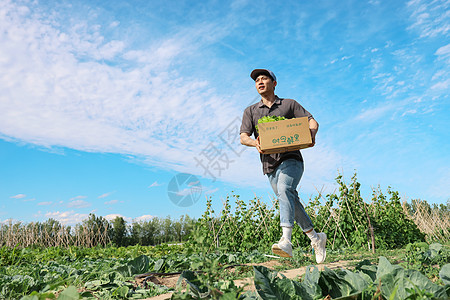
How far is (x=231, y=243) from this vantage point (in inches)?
296

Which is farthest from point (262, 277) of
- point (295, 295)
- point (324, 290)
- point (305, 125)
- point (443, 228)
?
point (443, 228)

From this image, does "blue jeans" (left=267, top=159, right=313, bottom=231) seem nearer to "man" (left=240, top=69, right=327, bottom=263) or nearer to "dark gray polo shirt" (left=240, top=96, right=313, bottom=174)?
"man" (left=240, top=69, right=327, bottom=263)

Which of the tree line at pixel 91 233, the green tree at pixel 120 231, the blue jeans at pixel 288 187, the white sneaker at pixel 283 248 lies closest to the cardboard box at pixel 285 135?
the blue jeans at pixel 288 187

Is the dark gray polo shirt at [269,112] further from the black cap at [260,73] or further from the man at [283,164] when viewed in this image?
the black cap at [260,73]

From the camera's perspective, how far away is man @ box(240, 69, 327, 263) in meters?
3.74

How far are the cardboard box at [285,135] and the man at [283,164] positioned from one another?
0.44 feet

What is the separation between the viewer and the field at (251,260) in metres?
1.29

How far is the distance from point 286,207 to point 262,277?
2490 mm

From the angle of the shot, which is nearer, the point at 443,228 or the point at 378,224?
the point at 378,224

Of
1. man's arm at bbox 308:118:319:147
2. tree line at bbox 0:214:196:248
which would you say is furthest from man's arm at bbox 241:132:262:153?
tree line at bbox 0:214:196:248

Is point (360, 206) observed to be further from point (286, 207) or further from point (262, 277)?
point (262, 277)

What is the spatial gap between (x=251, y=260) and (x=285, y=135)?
75.3 inches

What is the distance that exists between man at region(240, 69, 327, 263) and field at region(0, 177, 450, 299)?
0.32 meters

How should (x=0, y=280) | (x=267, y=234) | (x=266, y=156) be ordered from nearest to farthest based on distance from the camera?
(x=0, y=280)
(x=266, y=156)
(x=267, y=234)
